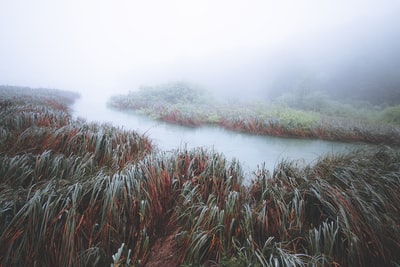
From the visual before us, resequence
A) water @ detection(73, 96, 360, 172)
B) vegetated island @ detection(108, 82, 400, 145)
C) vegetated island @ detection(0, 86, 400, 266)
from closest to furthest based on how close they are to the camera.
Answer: vegetated island @ detection(0, 86, 400, 266)
water @ detection(73, 96, 360, 172)
vegetated island @ detection(108, 82, 400, 145)

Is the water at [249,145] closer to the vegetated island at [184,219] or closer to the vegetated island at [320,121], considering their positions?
the vegetated island at [320,121]

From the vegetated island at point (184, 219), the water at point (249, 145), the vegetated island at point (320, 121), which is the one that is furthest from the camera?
the vegetated island at point (320, 121)

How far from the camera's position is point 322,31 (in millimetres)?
15961

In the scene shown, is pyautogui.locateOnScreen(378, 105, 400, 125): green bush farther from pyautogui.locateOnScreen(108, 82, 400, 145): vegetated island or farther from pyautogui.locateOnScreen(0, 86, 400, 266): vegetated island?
pyautogui.locateOnScreen(0, 86, 400, 266): vegetated island

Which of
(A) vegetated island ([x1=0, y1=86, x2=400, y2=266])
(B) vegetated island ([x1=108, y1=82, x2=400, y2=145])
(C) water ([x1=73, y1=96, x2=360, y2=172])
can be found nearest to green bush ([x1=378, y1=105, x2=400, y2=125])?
(B) vegetated island ([x1=108, y1=82, x2=400, y2=145])

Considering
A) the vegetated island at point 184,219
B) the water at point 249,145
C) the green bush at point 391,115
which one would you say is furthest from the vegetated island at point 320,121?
the vegetated island at point 184,219

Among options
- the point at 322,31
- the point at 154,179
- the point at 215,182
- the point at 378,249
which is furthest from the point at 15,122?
the point at 322,31

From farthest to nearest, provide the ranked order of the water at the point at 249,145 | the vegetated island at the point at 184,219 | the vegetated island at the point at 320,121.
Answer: the vegetated island at the point at 320,121
the water at the point at 249,145
the vegetated island at the point at 184,219

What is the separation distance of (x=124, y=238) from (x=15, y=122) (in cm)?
369

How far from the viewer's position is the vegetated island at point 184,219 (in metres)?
1.30

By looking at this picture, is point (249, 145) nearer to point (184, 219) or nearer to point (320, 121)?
point (320, 121)

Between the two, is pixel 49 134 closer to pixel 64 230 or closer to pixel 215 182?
pixel 64 230

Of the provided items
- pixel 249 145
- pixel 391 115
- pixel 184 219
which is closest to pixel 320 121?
pixel 391 115

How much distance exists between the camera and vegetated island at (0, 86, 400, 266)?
1303mm
